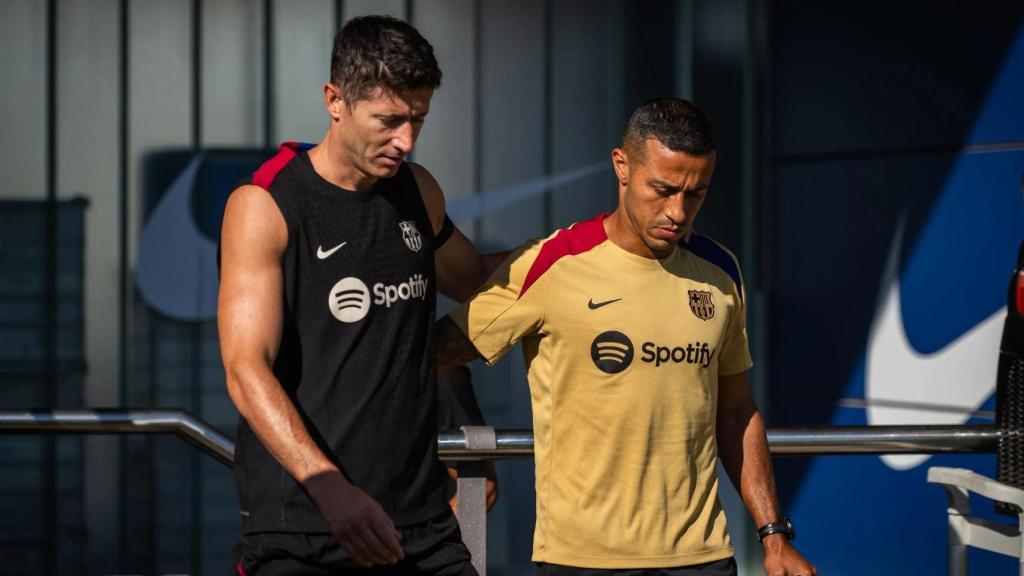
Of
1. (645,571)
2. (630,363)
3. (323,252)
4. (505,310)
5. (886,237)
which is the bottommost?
(645,571)

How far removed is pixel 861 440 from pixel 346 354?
129cm

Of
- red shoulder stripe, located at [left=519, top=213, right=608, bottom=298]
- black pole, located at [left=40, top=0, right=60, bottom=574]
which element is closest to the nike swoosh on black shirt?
red shoulder stripe, located at [left=519, top=213, right=608, bottom=298]

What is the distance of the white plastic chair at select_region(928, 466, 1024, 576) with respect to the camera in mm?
2961

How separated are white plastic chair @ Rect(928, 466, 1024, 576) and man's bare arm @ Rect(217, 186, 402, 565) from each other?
1551 mm

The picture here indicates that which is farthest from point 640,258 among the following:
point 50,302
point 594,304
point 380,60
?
point 50,302

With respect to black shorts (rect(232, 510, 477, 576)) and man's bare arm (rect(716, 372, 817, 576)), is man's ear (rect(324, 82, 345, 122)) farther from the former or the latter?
man's bare arm (rect(716, 372, 817, 576))

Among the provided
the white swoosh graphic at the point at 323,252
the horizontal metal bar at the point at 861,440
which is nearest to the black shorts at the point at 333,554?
the horizontal metal bar at the point at 861,440

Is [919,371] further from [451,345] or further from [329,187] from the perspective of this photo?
[329,187]

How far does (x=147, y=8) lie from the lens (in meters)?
6.64

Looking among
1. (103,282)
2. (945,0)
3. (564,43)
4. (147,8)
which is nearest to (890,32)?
(945,0)

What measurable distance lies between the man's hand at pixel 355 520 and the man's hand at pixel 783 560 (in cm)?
83

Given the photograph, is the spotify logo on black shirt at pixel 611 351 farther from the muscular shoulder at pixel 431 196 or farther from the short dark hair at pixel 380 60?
the short dark hair at pixel 380 60

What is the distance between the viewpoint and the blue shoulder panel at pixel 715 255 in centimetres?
275

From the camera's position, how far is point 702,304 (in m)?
2.65
